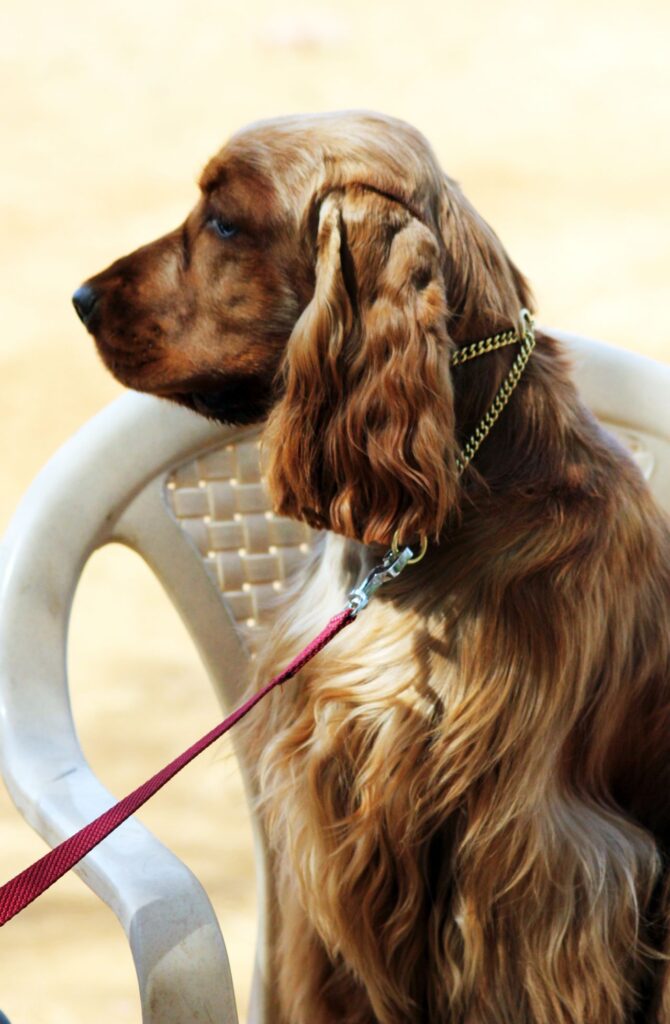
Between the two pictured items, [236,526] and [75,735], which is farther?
[236,526]

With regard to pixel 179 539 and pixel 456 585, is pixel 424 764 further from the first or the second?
pixel 179 539

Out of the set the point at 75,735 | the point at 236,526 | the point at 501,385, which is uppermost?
the point at 501,385

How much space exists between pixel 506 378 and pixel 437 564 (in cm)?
22

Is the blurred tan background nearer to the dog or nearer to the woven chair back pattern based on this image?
the woven chair back pattern

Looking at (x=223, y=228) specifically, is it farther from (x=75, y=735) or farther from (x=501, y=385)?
(x=75, y=735)

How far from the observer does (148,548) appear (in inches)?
A: 80.9

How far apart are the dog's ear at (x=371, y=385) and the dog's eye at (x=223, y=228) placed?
118 millimetres

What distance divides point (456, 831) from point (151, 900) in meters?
0.40

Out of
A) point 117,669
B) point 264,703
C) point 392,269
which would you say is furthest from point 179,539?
point 117,669

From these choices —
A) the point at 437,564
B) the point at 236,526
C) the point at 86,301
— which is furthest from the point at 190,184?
the point at 437,564

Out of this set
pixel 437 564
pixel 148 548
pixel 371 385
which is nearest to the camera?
pixel 371 385

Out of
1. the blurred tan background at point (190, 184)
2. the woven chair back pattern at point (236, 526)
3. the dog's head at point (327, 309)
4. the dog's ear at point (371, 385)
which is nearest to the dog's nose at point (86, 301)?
the dog's head at point (327, 309)

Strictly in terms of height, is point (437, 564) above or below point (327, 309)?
below

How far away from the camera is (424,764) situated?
63.5 inches
